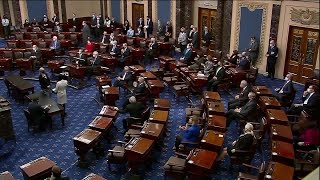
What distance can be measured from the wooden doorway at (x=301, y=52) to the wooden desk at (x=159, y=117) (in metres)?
7.03

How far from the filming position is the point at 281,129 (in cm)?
912

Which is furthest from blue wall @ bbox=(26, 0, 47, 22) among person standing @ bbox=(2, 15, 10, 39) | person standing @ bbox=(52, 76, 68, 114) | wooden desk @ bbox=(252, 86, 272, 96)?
wooden desk @ bbox=(252, 86, 272, 96)

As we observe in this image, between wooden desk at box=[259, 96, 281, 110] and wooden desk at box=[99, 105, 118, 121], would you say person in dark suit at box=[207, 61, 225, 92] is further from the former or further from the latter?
wooden desk at box=[99, 105, 118, 121]

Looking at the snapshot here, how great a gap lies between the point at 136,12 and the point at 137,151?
16254mm

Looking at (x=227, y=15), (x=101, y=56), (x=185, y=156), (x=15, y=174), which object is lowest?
(x=15, y=174)

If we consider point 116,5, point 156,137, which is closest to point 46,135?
point 156,137

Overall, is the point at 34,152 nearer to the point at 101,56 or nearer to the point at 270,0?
the point at 101,56

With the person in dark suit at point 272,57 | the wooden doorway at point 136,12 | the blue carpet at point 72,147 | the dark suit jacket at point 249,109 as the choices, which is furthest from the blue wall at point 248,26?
the wooden doorway at point 136,12

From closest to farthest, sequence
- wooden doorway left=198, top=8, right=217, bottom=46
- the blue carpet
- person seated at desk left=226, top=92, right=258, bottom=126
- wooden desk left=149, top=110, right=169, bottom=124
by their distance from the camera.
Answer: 1. the blue carpet
2. wooden desk left=149, top=110, right=169, bottom=124
3. person seated at desk left=226, top=92, right=258, bottom=126
4. wooden doorway left=198, top=8, right=217, bottom=46

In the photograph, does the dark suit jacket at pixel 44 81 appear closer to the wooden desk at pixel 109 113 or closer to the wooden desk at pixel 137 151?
the wooden desk at pixel 109 113

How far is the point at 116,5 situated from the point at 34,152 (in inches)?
639

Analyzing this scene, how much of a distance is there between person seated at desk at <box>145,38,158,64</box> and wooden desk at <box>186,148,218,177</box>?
9890mm

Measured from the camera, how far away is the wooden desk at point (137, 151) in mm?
8164

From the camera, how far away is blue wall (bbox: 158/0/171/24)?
20.5m
